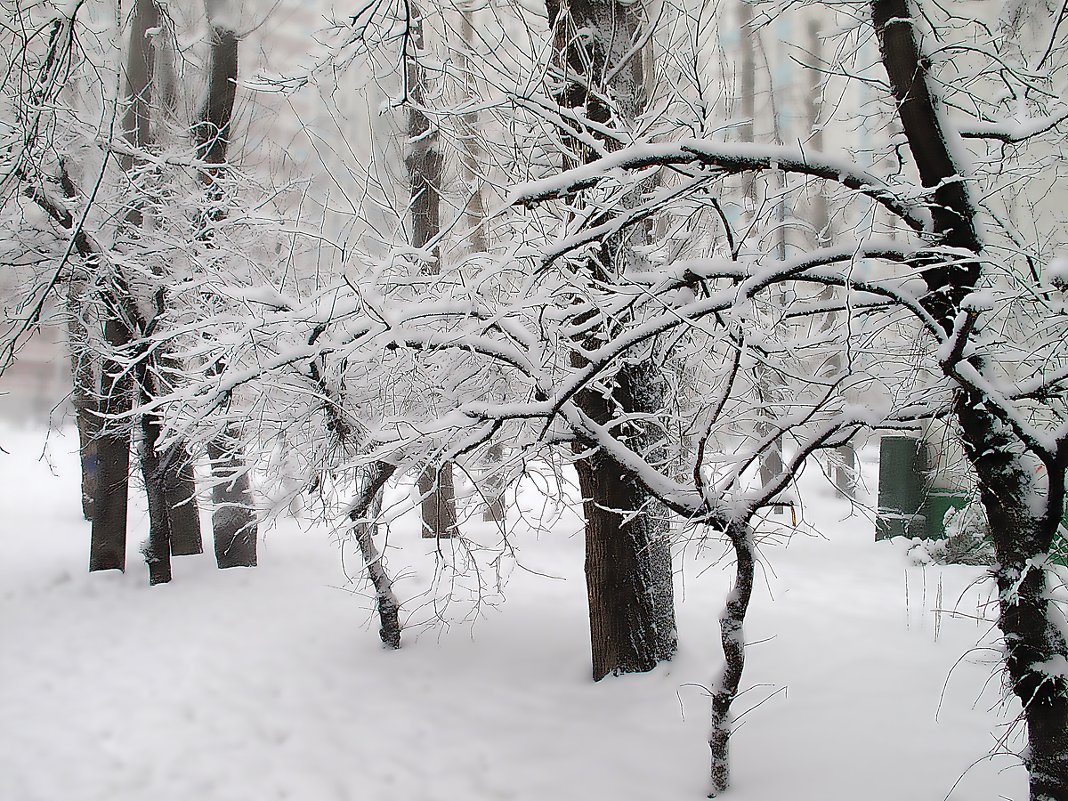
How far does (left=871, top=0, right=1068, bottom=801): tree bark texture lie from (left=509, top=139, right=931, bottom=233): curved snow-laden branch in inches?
13.0

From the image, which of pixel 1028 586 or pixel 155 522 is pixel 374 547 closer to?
pixel 155 522

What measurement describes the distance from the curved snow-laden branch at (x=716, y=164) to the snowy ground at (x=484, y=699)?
Result: 183 cm

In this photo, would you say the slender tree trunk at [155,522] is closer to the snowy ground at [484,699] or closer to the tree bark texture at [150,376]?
the tree bark texture at [150,376]

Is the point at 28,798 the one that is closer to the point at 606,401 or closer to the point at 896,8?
the point at 606,401

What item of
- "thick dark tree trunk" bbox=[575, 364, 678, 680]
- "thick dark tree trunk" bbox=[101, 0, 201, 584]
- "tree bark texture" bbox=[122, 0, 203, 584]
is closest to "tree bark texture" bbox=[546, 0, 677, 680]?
"thick dark tree trunk" bbox=[575, 364, 678, 680]

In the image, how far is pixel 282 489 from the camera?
629cm

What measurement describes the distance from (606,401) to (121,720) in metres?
4.24

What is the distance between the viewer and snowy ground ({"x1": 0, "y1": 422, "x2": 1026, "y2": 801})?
14.2 ft

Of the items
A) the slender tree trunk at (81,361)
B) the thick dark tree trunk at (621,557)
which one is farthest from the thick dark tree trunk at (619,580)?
the slender tree trunk at (81,361)

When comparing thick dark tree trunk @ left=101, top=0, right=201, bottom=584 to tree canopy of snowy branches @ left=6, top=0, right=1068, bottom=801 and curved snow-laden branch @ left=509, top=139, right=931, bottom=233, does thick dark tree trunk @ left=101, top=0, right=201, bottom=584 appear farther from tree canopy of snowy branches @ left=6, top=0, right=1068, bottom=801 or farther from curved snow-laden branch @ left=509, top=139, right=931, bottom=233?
curved snow-laden branch @ left=509, top=139, right=931, bottom=233

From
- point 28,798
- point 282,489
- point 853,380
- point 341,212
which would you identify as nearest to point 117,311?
point 282,489

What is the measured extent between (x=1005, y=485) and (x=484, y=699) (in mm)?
3757

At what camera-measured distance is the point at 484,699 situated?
5598 mm

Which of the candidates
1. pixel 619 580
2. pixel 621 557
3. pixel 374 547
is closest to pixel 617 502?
pixel 621 557
